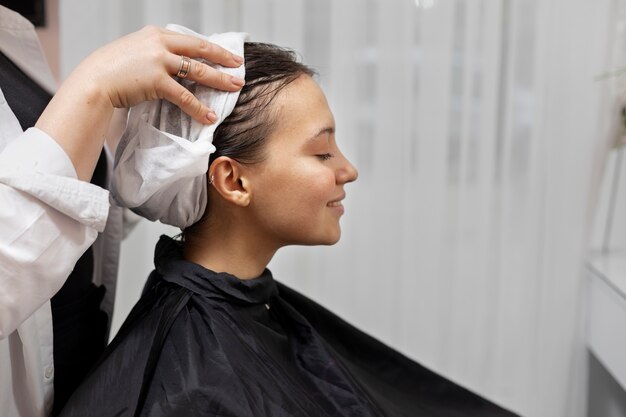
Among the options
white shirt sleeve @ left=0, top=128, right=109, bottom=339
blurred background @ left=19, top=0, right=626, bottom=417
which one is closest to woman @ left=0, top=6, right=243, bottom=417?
white shirt sleeve @ left=0, top=128, right=109, bottom=339

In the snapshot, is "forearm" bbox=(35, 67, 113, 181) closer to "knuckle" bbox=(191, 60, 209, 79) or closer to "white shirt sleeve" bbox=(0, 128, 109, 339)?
"white shirt sleeve" bbox=(0, 128, 109, 339)

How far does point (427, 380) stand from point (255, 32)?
45.2 inches

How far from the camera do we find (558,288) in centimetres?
189

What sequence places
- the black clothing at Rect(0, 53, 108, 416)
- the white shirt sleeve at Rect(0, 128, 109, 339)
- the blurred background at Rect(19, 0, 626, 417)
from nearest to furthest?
the white shirt sleeve at Rect(0, 128, 109, 339) → the black clothing at Rect(0, 53, 108, 416) → the blurred background at Rect(19, 0, 626, 417)

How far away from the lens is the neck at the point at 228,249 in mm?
1051

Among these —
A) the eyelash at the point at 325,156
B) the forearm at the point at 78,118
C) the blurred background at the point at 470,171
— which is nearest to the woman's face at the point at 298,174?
the eyelash at the point at 325,156

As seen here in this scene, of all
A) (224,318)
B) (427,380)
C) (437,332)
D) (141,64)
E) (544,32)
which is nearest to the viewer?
(141,64)

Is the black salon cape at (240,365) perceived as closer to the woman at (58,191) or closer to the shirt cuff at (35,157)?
the woman at (58,191)

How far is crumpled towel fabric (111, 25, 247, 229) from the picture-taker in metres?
0.90

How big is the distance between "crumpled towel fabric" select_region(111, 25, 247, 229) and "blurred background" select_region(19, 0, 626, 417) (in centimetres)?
93

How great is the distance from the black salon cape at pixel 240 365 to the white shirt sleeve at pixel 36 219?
179 millimetres

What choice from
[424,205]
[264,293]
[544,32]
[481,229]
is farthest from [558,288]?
[264,293]

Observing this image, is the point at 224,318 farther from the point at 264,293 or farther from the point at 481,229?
the point at 481,229

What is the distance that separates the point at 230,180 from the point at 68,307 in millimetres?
318
